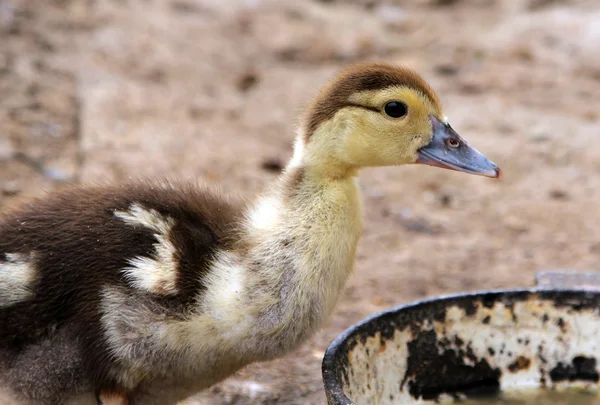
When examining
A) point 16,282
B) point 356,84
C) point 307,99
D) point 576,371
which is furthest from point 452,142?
point 16,282

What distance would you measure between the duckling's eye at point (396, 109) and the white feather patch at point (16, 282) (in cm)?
105

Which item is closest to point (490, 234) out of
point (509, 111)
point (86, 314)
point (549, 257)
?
point (549, 257)

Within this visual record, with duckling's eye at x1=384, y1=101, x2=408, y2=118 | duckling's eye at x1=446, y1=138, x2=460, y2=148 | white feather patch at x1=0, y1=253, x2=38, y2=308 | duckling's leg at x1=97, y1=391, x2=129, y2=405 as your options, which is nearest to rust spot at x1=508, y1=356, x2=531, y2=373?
duckling's eye at x1=446, y1=138, x2=460, y2=148

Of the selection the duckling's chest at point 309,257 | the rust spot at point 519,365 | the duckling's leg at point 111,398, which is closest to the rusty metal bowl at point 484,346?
the rust spot at point 519,365

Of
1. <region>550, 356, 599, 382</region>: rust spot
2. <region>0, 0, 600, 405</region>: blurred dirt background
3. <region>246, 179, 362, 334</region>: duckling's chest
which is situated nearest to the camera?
<region>246, 179, 362, 334</region>: duckling's chest

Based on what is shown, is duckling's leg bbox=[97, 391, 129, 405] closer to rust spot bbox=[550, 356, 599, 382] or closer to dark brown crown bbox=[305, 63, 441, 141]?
dark brown crown bbox=[305, 63, 441, 141]

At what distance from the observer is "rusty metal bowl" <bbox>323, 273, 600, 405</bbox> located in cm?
284

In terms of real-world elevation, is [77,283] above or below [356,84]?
below

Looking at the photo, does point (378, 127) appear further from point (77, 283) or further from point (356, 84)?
point (77, 283)

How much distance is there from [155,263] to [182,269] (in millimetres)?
72

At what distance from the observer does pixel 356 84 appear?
9.05 feet

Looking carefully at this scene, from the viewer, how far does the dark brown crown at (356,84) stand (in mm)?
2756

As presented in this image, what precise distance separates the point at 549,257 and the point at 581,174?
0.92 meters

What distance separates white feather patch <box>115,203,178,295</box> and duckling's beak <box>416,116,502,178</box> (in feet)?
2.58
